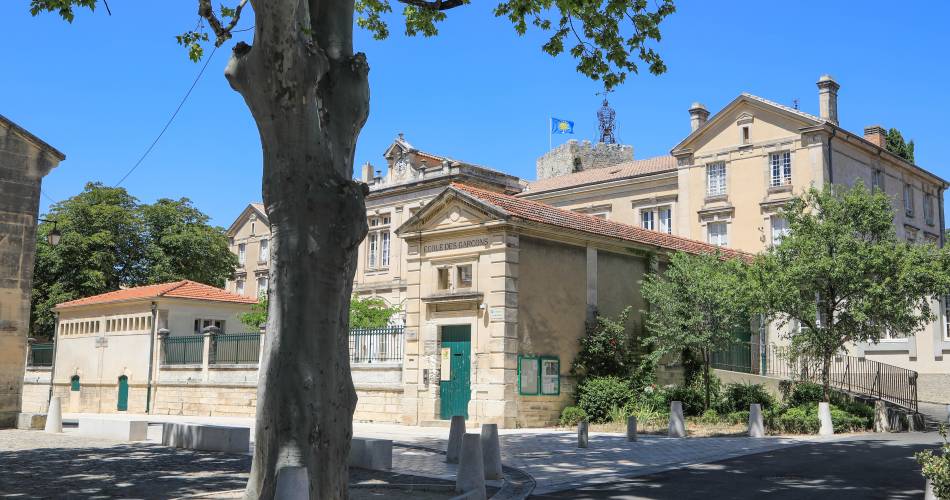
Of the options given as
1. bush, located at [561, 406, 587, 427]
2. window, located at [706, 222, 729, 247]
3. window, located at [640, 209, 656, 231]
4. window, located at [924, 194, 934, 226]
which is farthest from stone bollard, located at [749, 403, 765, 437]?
window, located at [924, 194, 934, 226]

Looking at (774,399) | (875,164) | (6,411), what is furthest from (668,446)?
(875,164)

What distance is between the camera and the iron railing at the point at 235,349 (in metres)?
26.1

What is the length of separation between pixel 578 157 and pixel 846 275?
1427 inches

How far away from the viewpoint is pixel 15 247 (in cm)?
1970

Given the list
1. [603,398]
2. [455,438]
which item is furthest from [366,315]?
[455,438]

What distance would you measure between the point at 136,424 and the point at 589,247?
11989mm

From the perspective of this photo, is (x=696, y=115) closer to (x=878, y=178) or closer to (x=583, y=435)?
(x=878, y=178)

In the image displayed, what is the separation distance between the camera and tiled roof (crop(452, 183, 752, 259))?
2139 centimetres

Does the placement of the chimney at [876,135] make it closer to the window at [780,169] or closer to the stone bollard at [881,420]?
the window at [780,169]

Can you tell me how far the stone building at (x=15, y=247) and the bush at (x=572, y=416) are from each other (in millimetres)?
12701

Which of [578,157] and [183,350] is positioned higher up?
[578,157]

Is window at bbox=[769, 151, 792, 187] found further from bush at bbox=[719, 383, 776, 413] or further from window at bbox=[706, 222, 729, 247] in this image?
bush at bbox=[719, 383, 776, 413]

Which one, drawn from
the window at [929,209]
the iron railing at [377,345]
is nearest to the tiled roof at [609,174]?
the window at [929,209]

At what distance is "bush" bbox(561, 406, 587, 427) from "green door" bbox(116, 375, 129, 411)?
56.1 feet
